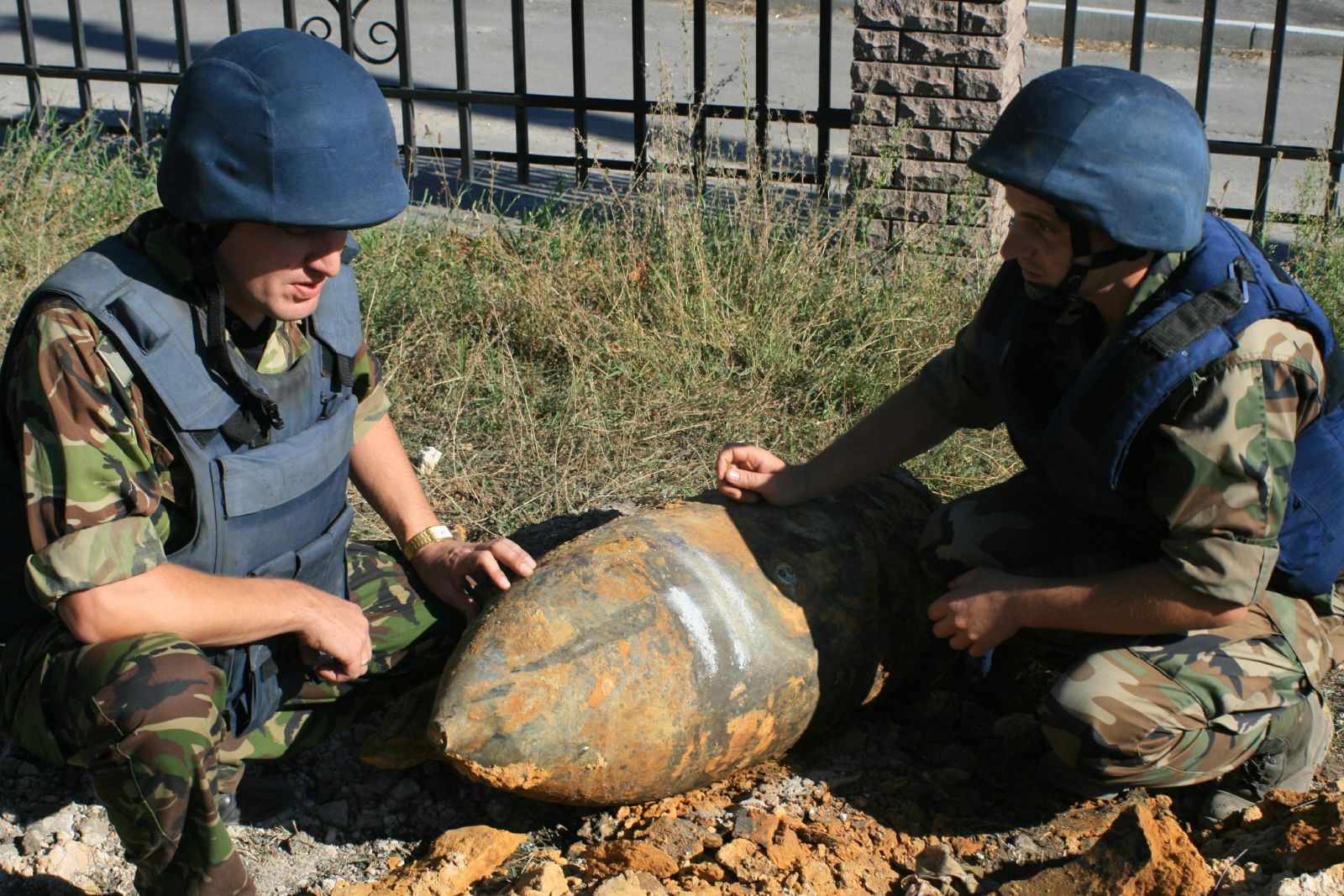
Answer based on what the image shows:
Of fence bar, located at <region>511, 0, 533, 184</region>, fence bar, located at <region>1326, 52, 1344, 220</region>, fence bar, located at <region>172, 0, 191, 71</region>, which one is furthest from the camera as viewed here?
fence bar, located at <region>172, 0, 191, 71</region>

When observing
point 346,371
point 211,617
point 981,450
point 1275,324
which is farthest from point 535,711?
point 981,450

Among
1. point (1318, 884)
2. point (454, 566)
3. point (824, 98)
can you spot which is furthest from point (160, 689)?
point (824, 98)

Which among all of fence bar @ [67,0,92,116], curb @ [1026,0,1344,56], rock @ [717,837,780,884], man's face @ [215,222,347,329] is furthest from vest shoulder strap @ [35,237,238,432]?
curb @ [1026,0,1344,56]

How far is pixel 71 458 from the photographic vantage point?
89.6 inches

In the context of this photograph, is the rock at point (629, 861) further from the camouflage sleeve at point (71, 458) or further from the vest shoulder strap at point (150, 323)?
the vest shoulder strap at point (150, 323)

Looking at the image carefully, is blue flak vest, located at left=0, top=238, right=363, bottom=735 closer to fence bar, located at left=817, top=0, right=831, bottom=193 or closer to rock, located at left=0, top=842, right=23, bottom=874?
rock, located at left=0, top=842, right=23, bottom=874

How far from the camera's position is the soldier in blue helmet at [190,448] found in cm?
230

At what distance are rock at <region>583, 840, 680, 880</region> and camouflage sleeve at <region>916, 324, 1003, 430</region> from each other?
A: 1.15 m

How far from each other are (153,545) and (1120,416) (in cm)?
175

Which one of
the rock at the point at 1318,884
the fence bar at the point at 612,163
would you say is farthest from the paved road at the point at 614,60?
the rock at the point at 1318,884

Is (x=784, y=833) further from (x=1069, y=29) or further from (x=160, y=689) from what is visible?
(x=1069, y=29)

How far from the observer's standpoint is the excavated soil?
247 centimetres

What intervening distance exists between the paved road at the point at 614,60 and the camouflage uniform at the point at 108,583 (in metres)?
5.25

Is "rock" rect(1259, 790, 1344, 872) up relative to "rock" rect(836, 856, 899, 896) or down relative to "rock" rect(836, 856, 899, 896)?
up
